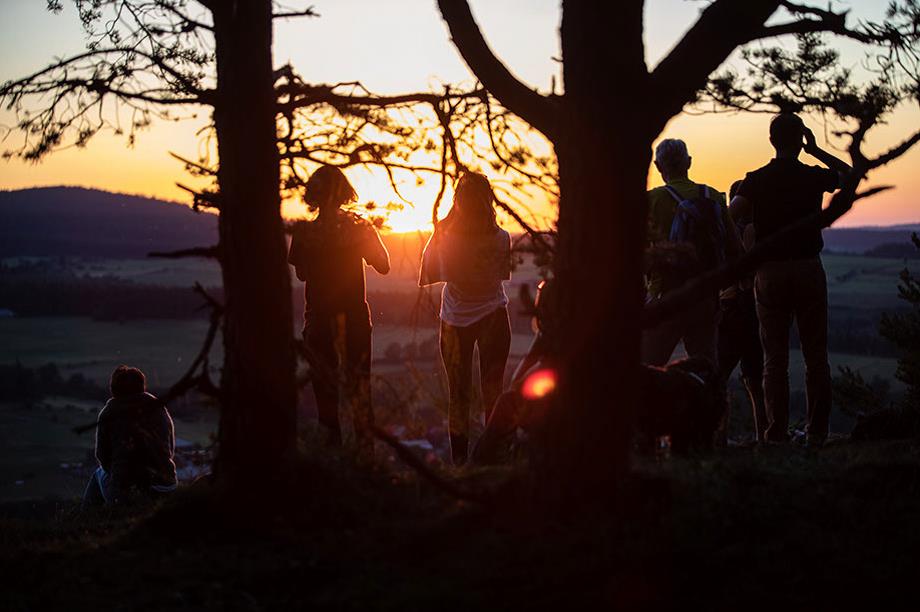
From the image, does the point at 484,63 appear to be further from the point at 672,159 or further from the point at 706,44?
the point at 672,159

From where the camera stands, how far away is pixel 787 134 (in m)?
7.16

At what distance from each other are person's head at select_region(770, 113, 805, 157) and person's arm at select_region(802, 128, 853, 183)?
634 millimetres

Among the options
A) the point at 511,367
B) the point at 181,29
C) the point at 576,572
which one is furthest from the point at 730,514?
the point at 511,367

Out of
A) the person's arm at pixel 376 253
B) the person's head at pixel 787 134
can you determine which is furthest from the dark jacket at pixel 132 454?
the person's head at pixel 787 134

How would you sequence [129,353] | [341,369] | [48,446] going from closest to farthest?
[341,369], [48,446], [129,353]

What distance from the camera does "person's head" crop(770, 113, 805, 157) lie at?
7.11 meters

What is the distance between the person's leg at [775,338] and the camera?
7.25m

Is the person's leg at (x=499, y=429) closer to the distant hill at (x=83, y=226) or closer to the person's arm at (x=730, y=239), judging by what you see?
the person's arm at (x=730, y=239)

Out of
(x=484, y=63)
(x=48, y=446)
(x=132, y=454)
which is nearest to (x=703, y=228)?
(x=484, y=63)

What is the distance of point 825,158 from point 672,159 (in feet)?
4.86

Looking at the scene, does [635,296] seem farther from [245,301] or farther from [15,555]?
[15,555]

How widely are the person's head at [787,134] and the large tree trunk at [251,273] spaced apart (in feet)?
11.7

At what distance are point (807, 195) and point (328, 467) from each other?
3.81m

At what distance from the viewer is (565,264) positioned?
4.61 metres
